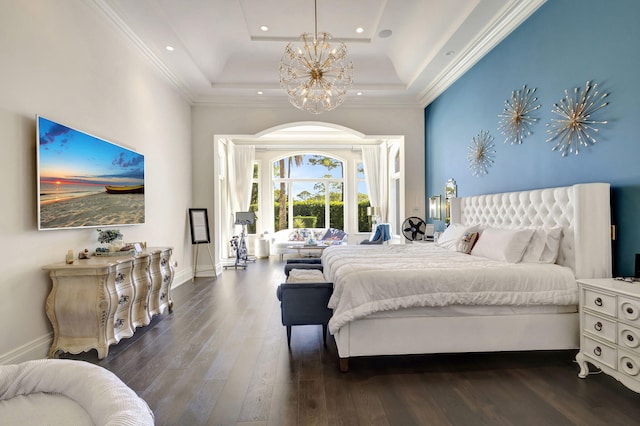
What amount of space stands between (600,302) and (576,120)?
1644 millimetres

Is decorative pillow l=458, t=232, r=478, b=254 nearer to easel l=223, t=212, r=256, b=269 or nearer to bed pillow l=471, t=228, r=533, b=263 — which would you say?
bed pillow l=471, t=228, r=533, b=263

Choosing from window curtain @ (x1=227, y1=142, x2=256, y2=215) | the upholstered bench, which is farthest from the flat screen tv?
window curtain @ (x1=227, y1=142, x2=256, y2=215)

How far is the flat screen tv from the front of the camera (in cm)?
277

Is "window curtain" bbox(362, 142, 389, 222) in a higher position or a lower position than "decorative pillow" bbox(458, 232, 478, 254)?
higher

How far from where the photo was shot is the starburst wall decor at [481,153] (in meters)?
4.38

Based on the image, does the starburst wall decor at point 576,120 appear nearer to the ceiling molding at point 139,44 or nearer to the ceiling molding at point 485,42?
the ceiling molding at point 485,42

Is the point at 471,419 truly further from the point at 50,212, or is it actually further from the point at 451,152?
the point at 451,152

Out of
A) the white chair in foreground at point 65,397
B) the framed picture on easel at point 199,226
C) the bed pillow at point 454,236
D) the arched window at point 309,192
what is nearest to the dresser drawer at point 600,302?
the bed pillow at point 454,236

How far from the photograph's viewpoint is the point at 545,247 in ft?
10.0

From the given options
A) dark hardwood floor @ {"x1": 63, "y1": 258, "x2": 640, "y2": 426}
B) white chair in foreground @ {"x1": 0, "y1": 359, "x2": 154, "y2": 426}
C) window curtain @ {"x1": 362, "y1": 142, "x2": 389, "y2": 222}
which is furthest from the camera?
window curtain @ {"x1": 362, "y1": 142, "x2": 389, "y2": 222}

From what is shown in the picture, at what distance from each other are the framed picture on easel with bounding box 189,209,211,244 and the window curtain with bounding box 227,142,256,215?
2.63 metres

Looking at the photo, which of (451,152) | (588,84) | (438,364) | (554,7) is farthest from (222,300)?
(554,7)

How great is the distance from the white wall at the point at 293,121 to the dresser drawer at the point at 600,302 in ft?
13.9

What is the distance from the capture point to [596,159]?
111 inches
